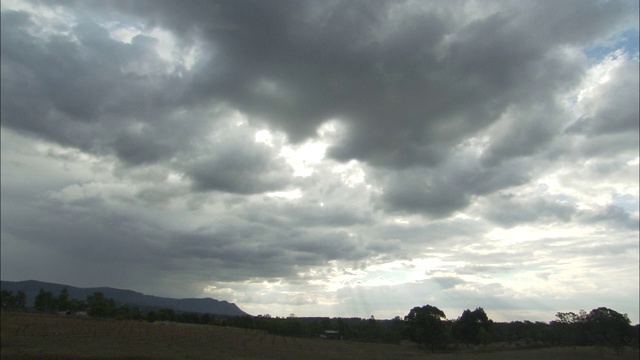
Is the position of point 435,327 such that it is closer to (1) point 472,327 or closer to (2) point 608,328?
(1) point 472,327

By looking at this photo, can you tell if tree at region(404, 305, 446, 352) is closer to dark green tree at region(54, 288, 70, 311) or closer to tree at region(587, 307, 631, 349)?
tree at region(587, 307, 631, 349)

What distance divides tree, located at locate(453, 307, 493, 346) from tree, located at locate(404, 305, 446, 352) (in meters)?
16.3

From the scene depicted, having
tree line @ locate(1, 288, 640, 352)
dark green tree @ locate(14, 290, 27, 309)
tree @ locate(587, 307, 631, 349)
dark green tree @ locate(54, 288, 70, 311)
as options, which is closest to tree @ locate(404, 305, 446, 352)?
tree line @ locate(1, 288, 640, 352)

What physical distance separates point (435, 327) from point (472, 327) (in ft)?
74.1

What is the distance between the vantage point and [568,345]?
4011 inches

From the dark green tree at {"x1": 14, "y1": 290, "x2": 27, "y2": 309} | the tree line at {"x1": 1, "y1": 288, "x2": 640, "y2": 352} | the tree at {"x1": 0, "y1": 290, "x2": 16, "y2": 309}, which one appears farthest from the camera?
the dark green tree at {"x1": 14, "y1": 290, "x2": 27, "y2": 309}

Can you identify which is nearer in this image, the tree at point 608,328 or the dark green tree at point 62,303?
the tree at point 608,328

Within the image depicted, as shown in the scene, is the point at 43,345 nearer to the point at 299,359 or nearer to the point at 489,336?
the point at 299,359

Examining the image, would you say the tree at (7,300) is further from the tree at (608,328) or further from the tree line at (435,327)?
the tree at (608,328)

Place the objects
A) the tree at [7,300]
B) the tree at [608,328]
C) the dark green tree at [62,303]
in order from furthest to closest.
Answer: the dark green tree at [62,303], the tree at [7,300], the tree at [608,328]

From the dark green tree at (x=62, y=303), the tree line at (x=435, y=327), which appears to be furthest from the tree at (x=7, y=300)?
the dark green tree at (x=62, y=303)

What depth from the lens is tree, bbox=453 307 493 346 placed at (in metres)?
126

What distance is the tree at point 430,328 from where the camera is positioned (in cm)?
11425

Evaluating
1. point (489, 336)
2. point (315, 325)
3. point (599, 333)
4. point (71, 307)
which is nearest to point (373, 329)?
point (315, 325)
